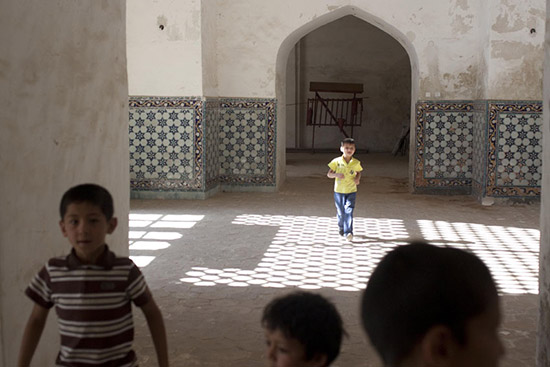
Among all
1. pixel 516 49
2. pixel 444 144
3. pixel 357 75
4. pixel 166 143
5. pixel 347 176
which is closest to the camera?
pixel 347 176

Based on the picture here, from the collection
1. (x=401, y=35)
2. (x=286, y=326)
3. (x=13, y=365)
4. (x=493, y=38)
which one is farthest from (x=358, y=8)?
(x=286, y=326)

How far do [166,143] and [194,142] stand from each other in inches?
14.9

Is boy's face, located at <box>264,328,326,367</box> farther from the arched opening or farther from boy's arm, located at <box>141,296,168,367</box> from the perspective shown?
the arched opening

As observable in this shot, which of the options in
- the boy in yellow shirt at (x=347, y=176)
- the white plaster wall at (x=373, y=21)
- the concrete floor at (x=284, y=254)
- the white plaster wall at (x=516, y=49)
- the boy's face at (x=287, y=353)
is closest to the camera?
the boy's face at (x=287, y=353)

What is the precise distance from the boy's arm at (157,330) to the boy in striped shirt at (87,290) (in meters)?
0.08

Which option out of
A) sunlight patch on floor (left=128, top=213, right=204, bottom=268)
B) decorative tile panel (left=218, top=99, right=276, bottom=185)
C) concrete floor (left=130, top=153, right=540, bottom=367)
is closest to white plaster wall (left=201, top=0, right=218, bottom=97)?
decorative tile panel (left=218, top=99, right=276, bottom=185)

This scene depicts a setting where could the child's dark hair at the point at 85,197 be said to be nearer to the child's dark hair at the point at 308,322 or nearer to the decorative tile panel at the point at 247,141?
the child's dark hair at the point at 308,322


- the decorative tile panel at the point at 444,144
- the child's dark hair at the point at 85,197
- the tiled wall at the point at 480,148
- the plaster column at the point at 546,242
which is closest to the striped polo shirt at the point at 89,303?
the child's dark hair at the point at 85,197

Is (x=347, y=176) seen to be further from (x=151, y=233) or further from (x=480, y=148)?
(x=480, y=148)

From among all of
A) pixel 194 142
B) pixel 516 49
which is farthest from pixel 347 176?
pixel 516 49

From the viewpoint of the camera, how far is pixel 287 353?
137 cm

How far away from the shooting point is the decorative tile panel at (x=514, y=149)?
8.07 metres

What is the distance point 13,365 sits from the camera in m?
2.55

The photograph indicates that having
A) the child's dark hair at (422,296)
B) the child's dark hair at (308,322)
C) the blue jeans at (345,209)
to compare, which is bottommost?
the blue jeans at (345,209)
